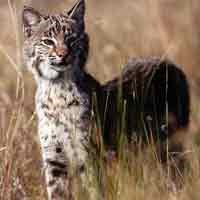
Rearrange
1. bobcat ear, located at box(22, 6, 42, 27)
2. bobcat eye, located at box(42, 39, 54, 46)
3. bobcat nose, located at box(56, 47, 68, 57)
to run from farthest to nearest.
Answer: bobcat ear, located at box(22, 6, 42, 27) → bobcat eye, located at box(42, 39, 54, 46) → bobcat nose, located at box(56, 47, 68, 57)

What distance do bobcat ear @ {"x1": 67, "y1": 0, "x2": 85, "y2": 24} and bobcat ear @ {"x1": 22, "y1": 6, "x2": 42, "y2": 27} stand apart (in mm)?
233

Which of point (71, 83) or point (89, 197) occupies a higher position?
point (71, 83)

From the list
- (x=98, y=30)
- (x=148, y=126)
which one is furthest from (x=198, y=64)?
(x=148, y=126)

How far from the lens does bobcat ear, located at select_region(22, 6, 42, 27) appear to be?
7879 mm

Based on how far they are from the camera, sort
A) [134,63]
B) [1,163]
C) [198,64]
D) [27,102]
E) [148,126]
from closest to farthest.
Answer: [1,163] → [148,126] → [134,63] → [27,102] → [198,64]

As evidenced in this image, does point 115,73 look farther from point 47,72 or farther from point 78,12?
point 47,72

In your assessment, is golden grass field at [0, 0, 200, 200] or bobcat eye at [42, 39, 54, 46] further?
bobcat eye at [42, 39, 54, 46]

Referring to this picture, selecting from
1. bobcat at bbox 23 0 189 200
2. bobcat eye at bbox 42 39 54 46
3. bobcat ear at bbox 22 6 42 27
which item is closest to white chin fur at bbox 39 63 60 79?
bobcat at bbox 23 0 189 200

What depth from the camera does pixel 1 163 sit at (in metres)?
7.38

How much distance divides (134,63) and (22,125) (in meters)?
1.21

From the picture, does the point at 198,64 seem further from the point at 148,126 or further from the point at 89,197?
the point at 89,197

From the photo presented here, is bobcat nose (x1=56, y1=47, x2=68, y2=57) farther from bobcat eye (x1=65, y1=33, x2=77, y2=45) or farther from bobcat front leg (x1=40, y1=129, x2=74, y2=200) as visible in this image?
bobcat front leg (x1=40, y1=129, x2=74, y2=200)

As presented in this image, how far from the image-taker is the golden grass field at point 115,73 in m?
6.87

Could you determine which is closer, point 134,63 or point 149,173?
point 149,173
